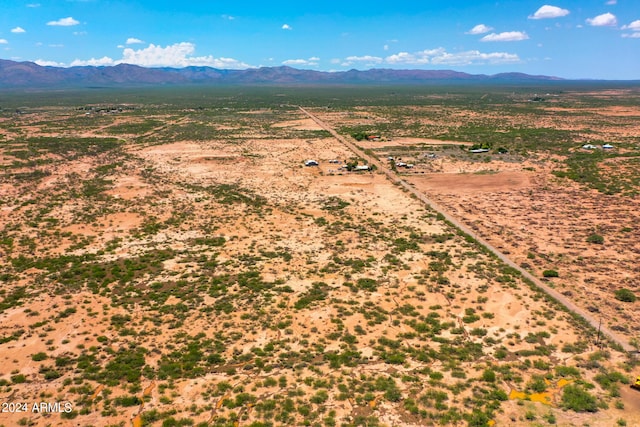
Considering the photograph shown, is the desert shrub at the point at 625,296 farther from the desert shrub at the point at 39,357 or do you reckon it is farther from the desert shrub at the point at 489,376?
the desert shrub at the point at 39,357

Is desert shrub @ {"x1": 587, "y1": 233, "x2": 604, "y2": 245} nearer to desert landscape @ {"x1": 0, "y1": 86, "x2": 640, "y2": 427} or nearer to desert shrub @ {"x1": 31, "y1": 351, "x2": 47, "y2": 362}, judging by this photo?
desert landscape @ {"x1": 0, "y1": 86, "x2": 640, "y2": 427}

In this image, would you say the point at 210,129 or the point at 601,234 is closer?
the point at 601,234

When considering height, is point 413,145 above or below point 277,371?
above

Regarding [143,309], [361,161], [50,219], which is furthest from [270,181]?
[143,309]

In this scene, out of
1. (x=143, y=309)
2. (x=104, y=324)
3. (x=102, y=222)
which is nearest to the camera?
(x=104, y=324)

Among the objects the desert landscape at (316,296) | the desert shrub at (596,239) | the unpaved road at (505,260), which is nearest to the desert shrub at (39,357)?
the desert landscape at (316,296)

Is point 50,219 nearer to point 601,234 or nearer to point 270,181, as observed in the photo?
point 270,181

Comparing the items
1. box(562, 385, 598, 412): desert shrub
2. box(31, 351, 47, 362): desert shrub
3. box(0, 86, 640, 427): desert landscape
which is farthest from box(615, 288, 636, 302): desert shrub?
box(31, 351, 47, 362): desert shrub

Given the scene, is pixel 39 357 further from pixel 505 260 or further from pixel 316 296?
pixel 505 260
